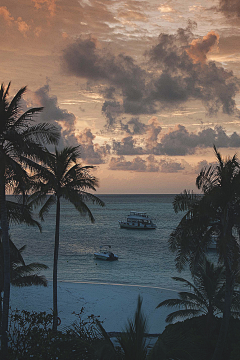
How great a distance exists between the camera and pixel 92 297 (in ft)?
114

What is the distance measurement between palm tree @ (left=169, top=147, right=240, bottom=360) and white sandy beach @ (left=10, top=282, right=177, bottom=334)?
43.0 ft

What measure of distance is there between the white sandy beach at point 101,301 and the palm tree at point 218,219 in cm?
1312

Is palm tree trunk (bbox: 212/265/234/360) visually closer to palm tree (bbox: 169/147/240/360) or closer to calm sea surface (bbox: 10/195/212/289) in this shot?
palm tree (bbox: 169/147/240/360)

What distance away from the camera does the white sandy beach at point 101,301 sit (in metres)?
28.3

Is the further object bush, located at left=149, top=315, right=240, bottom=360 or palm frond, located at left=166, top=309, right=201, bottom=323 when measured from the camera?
palm frond, located at left=166, top=309, right=201, bottom=323

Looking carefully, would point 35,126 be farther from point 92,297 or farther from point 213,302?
point 92,297

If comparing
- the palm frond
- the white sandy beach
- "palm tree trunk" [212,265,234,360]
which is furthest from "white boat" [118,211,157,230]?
"palm tree trunk" [212,265,234,360]

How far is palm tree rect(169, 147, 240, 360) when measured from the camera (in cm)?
1391

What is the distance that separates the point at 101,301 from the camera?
33.5m

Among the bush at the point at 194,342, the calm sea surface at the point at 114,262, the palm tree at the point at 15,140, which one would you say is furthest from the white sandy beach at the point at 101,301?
the palm tree at the point at 15,140

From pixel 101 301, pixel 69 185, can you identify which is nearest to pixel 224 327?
pixel 69 185

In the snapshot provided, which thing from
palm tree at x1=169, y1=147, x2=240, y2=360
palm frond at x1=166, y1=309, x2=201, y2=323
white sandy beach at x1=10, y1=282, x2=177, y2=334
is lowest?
white sandy beach at x1=10, y1=282, x2=177, y2=334

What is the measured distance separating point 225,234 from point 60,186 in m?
10.5

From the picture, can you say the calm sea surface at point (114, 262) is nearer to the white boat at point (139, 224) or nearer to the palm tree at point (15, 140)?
the white boat at point (139, 224)
